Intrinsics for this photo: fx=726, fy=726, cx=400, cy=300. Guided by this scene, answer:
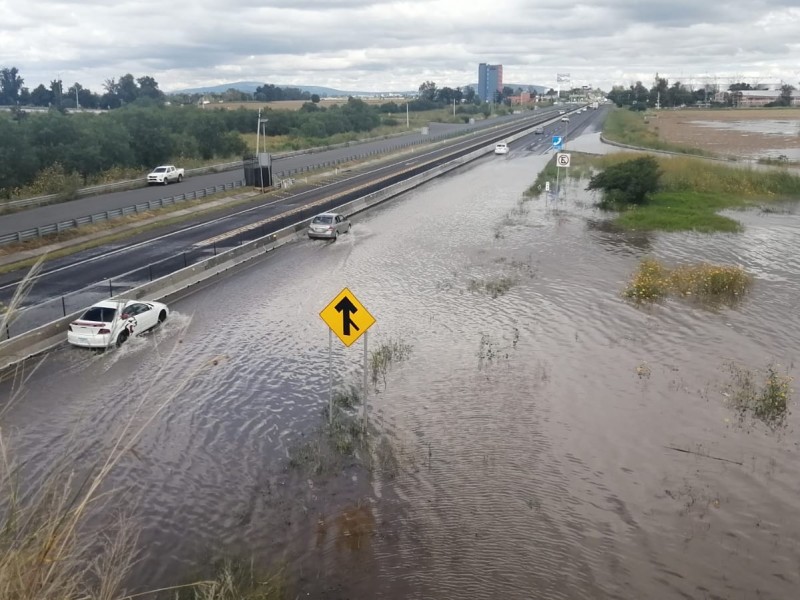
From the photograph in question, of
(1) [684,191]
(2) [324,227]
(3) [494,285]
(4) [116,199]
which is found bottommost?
(3) [494,285]

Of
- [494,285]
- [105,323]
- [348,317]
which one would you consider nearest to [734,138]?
[494,285]

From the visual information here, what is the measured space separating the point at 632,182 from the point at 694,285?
73.3ft

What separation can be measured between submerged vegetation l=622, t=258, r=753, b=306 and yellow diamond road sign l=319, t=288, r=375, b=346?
15552 millimetres

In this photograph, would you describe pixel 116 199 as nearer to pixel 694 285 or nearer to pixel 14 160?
pixel 14 160

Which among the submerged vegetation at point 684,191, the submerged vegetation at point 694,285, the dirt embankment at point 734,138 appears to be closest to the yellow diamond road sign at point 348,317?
the submerged vegetation at point 694,285

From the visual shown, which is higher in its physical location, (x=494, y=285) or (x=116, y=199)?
(x=116, y=199)

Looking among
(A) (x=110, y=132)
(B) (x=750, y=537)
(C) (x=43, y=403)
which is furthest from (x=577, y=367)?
(A) (x=110, y=132)

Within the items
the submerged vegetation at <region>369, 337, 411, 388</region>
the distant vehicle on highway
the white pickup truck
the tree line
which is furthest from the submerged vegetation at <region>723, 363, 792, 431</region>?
the white pickup truck

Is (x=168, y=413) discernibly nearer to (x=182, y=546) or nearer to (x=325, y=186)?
(x=182, y=546)

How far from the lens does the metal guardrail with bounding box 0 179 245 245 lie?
3494cm

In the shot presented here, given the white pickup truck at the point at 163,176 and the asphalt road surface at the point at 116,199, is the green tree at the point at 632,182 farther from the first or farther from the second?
the white pickup truck at the point at 163,176

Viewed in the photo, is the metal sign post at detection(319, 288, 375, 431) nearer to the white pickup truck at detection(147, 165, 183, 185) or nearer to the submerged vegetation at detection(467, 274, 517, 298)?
the submerged vegetation at detection(467, 274, 517, 298)

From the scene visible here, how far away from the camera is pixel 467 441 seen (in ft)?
51.0

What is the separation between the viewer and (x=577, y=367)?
65.7 feet
